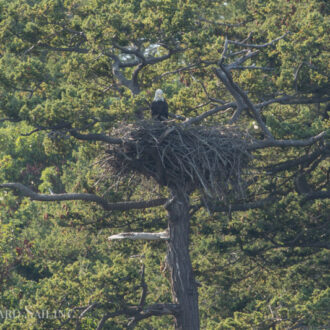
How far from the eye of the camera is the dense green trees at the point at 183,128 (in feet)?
40.1

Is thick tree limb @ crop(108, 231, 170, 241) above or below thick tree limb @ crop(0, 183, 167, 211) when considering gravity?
below

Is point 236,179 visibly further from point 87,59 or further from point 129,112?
point 87,59

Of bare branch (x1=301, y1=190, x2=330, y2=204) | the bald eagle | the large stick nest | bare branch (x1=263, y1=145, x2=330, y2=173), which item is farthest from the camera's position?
bare branch (x1=301, y1=190, x2=330, y2=204)

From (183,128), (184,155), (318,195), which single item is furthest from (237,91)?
(318,195)

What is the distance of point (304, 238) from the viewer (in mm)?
13945

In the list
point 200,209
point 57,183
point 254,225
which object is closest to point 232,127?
point 254,225

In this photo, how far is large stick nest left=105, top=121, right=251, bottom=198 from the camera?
10.9m

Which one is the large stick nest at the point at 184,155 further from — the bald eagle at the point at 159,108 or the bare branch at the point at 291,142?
the bald eagle at the point at 159,108

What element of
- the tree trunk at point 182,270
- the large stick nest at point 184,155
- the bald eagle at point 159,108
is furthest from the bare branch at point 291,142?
the bald eagle at point 159,108

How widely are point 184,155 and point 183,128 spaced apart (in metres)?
0.50

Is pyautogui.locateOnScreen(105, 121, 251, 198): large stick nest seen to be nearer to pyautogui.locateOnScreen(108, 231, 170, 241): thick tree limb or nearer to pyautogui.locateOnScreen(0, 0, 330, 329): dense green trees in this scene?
pyautogui.locateOnScreen(0, 0, 330, 329): dense green trees

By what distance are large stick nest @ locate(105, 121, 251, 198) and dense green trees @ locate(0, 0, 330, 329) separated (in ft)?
1.03

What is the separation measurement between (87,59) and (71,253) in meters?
6.46

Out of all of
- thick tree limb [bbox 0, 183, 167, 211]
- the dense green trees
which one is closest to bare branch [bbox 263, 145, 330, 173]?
the dense green trees
